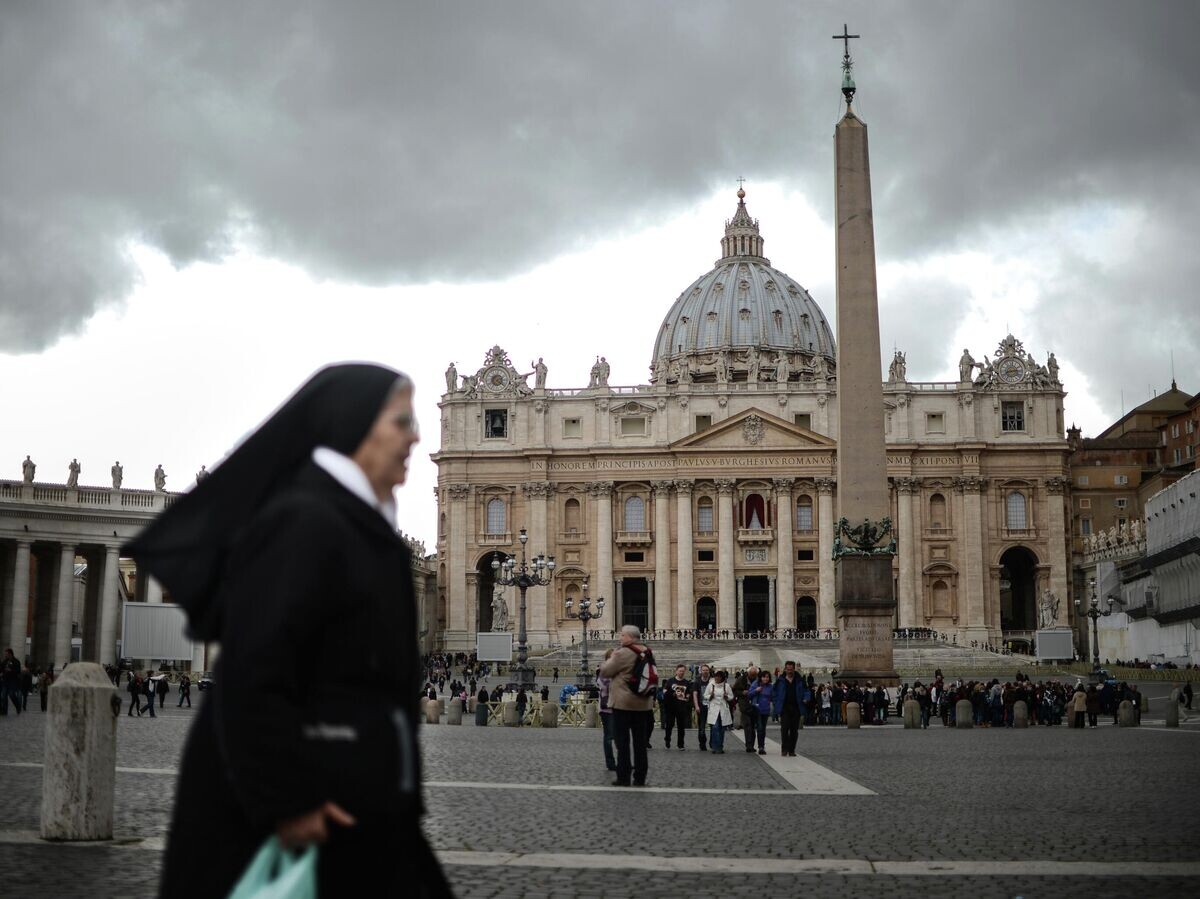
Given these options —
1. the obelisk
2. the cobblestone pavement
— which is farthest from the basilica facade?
the cobblestone pavement

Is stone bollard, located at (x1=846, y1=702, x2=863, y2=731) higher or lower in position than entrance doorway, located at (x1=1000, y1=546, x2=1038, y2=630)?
lower

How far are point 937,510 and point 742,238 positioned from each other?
47942 mm

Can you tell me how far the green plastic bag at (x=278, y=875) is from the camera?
2.74m

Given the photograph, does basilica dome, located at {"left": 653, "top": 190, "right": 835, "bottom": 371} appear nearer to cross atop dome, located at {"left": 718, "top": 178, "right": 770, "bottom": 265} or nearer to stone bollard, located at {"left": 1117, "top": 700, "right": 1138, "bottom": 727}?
cross atop dome, located at {"left": 718, "top": 178, "right": 770, "bottom": 265}

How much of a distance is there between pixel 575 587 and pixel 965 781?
237ft

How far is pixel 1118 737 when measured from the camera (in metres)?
22.9

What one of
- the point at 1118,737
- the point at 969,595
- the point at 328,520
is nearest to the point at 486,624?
the point at 969,595

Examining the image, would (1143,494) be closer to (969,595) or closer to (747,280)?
(969,595)

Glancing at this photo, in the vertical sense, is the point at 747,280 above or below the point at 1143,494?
above

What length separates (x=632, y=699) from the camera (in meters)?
13.3

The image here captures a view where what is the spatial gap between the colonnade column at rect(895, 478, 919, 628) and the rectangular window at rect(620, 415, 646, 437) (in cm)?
1558

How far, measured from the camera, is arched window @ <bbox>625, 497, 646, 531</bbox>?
86.9 metres

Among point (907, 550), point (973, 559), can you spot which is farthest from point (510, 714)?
point (973, 559)

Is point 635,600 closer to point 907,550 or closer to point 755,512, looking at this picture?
point 755,512
